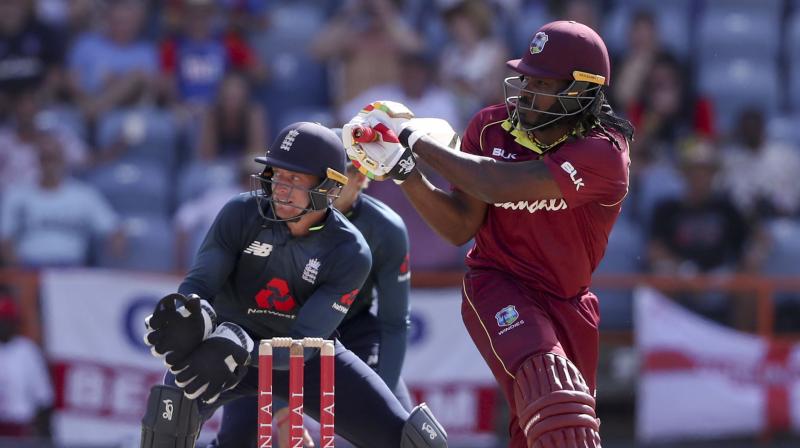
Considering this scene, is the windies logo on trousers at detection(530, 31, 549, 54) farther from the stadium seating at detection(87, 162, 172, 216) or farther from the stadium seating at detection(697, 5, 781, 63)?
the stadium seating at detection(697, 5, 781, 63)

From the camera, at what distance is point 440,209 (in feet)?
17.9

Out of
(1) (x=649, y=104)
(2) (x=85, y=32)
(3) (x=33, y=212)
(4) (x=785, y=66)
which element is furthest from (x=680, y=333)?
(2) (x=85, y=32)

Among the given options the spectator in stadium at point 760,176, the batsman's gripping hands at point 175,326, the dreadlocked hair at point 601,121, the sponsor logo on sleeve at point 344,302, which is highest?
the spectator in stadium at point 760,176

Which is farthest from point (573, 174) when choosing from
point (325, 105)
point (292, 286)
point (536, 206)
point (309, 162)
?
point (325, 105)

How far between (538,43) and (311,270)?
4.40 feet

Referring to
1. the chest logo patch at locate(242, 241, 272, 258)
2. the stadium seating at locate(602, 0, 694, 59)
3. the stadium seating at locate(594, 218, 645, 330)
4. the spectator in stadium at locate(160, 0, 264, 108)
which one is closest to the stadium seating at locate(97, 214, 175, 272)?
the spectator in stadium at locate(160, 0, 264, 108)

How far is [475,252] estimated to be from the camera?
5625mm

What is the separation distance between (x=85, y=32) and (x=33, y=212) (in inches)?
83.8

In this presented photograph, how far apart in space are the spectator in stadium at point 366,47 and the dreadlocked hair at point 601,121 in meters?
5.52

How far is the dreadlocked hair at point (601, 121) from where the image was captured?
5359 millimetres

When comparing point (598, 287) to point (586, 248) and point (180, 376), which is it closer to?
point (586, 248)

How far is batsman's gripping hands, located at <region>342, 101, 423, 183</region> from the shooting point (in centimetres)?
519

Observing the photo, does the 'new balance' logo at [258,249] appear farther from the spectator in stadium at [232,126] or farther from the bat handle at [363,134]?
the spectator in stadium at [232,126]

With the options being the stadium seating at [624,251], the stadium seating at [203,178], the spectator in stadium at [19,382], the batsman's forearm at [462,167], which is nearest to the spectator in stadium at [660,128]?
the stadium seating at [624,251]
